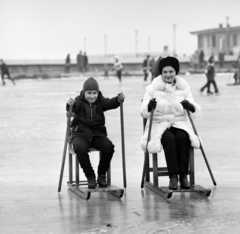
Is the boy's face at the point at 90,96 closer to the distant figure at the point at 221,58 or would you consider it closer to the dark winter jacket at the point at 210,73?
the dark winter jacket at the point at 210,73

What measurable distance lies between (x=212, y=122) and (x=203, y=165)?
5798 mm

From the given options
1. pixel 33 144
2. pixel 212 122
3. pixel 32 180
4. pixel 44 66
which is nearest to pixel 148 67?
pixel 44 66

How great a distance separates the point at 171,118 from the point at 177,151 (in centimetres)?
35

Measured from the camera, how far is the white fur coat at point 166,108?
22.5ft

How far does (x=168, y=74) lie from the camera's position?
6.95 meters

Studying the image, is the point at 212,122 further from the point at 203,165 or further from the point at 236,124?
the point at 203,165

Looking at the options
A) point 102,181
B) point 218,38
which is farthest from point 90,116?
point 218,38

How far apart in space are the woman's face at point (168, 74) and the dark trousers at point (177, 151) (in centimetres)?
56

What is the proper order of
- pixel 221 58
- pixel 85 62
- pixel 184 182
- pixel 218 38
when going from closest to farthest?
1. pixel 184 182
2. pixel 85 62
3. pixel 221 58
4. pixel 218 38

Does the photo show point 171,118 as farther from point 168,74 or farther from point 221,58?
point 221,58

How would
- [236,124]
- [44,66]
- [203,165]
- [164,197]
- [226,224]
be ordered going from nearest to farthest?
[226,224] → [164,197] → [203,165] → [236,124] → [44,66]

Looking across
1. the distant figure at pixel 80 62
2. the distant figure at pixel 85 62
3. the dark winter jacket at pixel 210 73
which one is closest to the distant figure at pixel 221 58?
the distant figure at pixel 85 62

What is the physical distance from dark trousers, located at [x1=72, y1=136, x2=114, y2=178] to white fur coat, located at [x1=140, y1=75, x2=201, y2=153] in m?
0.40

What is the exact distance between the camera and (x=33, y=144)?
10.9m
